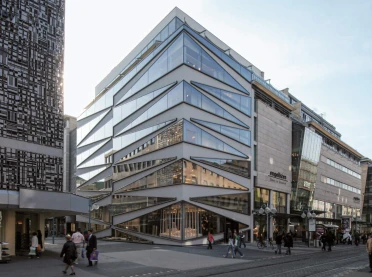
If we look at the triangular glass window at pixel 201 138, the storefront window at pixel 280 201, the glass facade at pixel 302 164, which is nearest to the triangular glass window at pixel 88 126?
the triangular glass window at pixel 201 138

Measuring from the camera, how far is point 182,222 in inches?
1565

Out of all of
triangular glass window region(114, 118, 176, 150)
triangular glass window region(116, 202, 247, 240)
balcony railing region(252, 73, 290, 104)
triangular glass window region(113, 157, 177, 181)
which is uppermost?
balcony railing region(252, 73, 290, 104)

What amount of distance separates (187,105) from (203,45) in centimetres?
744

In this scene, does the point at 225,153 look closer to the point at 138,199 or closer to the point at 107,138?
the point at 138,199

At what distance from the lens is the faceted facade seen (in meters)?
41.3

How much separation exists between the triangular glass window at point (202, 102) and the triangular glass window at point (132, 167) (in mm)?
6342

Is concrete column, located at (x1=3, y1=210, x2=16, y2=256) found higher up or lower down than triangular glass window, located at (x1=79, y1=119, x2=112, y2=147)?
lower down

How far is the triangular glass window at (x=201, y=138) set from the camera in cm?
4150

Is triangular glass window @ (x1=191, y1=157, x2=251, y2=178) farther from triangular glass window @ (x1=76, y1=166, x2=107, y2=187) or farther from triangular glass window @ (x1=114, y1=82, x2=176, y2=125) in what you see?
triangular glass window @ (x1=76, y1=166, x2=107, y2=187)

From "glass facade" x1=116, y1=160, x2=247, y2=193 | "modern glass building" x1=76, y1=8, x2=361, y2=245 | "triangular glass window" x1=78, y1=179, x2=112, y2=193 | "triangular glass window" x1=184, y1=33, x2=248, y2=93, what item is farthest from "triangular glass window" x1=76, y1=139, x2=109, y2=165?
"triangular glass window" x1=184, y1=33, x2=248, y2=93

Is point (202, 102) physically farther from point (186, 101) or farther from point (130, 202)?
point (130, 202)

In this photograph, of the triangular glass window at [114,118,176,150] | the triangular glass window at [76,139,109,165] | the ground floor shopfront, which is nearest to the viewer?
the ground floor shopfront

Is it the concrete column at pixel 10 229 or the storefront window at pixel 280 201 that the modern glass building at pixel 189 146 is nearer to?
the storefront window at pixel 280 201

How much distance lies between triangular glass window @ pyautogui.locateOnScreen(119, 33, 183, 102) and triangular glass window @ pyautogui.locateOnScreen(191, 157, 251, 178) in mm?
10595
